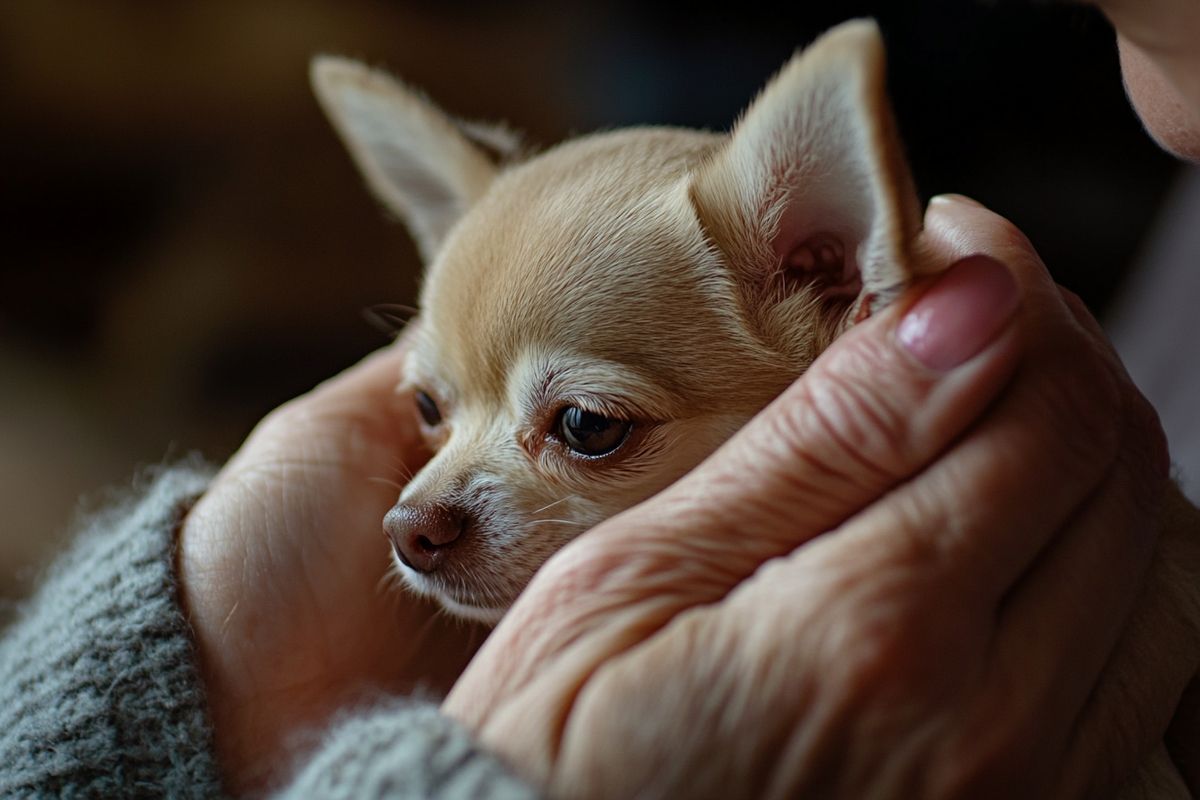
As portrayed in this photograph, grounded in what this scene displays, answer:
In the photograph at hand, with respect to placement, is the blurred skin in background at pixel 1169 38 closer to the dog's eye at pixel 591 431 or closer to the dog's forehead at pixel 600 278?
the dog's forehead at pixel 600 278

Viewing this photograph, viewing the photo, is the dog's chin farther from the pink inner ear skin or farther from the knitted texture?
the pink inner ear skin

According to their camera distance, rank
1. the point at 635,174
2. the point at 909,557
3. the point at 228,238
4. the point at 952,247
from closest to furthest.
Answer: the point at 909,557, the point at 952,247, the point at 635,174, the point at 228,238

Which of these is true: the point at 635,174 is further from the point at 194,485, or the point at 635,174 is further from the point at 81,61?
the point at 81,61

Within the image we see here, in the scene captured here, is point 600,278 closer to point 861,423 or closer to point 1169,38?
point 861,423

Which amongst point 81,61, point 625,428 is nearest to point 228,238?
point 81,61

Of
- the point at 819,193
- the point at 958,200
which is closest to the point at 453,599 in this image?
the point at 819,193

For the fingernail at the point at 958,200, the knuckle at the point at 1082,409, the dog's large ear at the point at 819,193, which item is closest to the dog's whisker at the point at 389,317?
the dog's large ear at the point at 819,193
